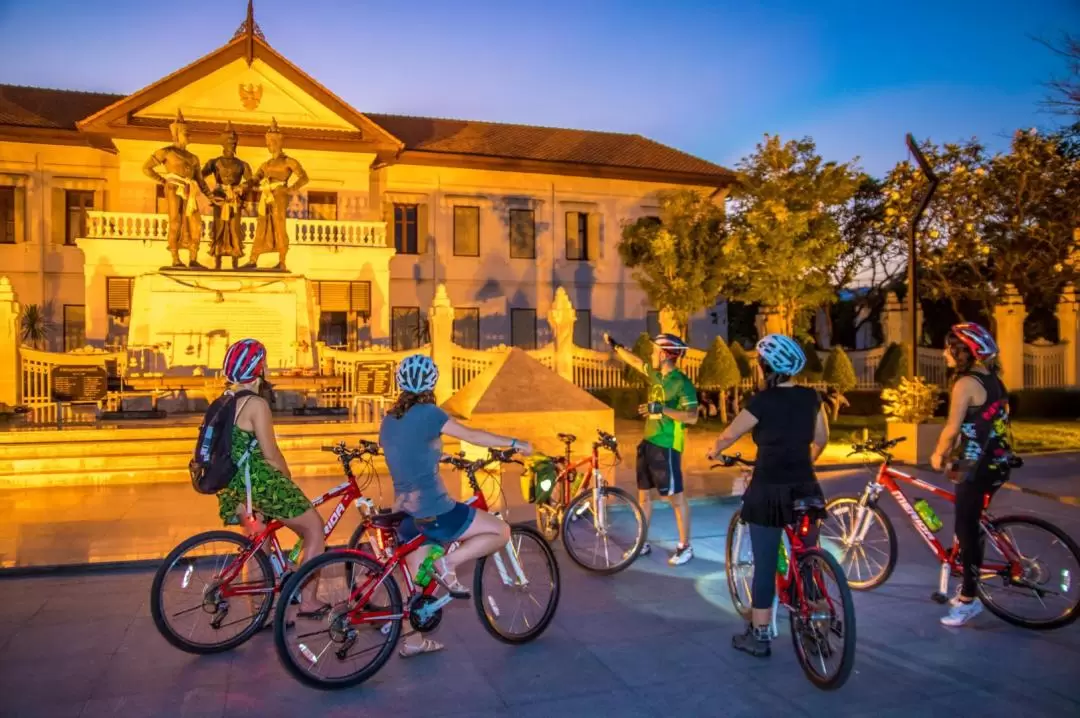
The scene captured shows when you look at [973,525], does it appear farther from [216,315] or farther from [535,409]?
[216,315]

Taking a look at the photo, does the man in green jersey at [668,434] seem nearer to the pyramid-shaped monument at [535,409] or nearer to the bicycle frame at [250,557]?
the pyramid-shaped monument at [535,409]

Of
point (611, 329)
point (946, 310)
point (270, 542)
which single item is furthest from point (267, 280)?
point (946, 310)

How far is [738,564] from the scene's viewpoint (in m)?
5.61

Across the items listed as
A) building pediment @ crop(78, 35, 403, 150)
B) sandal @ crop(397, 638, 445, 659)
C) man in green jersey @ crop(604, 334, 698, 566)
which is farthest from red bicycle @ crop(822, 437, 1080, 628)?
building pediment @ crop(78, 35, 403, 150)

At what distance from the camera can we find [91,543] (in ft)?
26.5

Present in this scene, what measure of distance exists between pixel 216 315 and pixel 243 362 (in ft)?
40.5

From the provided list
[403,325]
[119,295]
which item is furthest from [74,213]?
[403,325]

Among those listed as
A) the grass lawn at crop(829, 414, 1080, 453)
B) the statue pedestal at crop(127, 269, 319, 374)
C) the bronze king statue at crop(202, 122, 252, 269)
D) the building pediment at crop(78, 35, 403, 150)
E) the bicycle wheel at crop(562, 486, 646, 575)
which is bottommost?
the grass lawn at crop(829, 414, 1080, 453)

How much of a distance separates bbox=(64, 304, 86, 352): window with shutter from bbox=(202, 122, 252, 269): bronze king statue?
46.2 feet

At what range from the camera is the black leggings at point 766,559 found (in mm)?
4746

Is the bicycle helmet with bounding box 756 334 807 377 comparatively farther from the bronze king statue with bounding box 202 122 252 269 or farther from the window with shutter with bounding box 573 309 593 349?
the window with shutter with bounding box 573 309 593 349

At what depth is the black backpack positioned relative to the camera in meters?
4.96

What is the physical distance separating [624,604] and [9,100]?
1225 inches

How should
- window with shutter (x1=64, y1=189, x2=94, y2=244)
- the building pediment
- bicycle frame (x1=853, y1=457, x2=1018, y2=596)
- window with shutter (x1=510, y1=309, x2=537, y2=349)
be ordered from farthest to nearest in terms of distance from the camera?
window with shutter (x1=510, y1=309, x2=537, y2=349), window with shutter (x1=64, y1=189, x2=94, y2=244), the building pediment, bicycle frame (x1=853, y1=457, x2=1018, y2=596)
